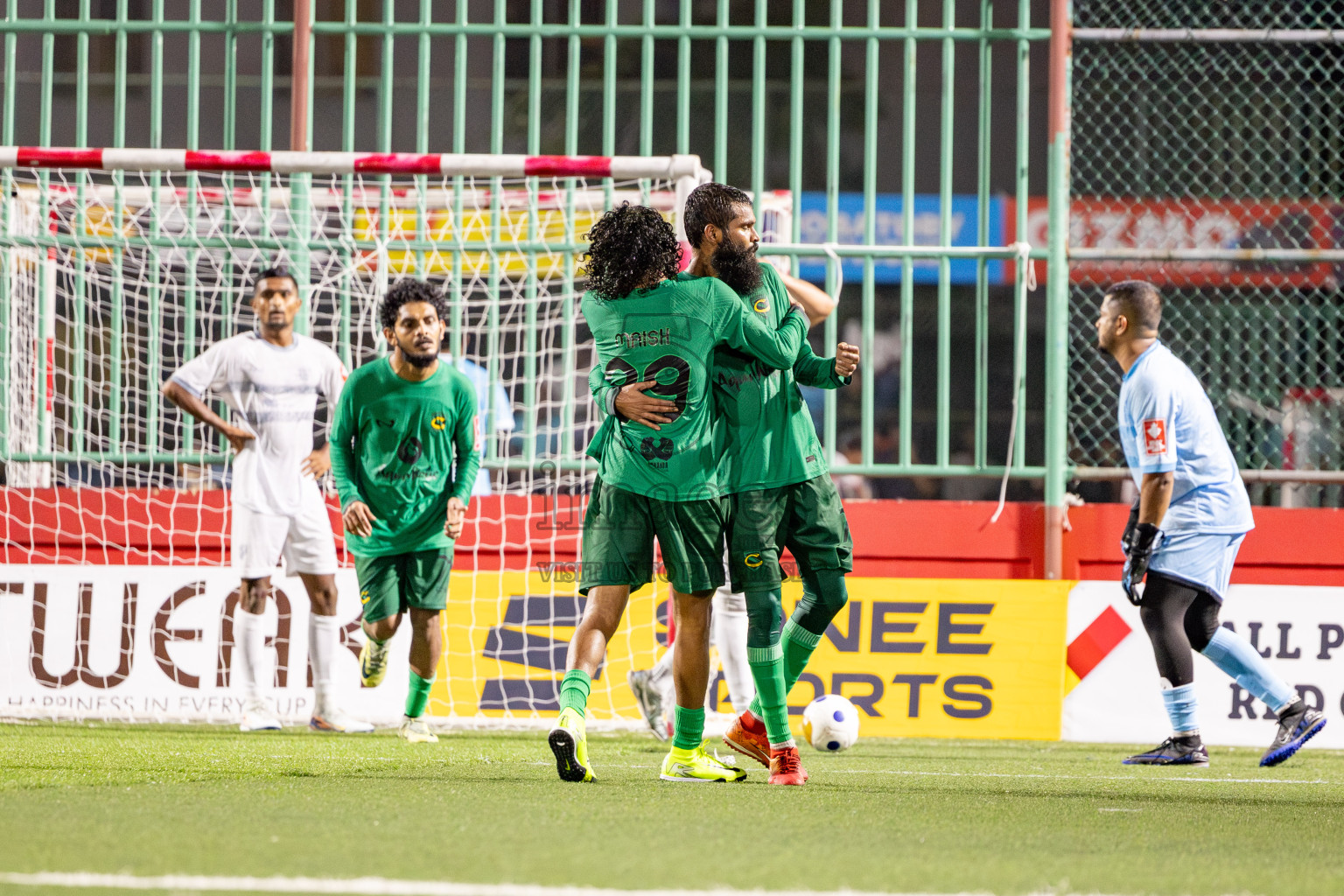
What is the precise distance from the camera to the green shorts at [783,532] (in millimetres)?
4887

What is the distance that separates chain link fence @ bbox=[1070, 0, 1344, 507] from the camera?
8891 millimetres

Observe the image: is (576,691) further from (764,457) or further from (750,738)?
(764,457)

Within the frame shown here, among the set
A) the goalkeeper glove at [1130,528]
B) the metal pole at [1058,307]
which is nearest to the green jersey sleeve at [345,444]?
the goalkeeper glove at [1130,528]

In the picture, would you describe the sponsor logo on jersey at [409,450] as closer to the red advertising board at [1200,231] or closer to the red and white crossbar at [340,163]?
the red and white crossbar at [340,163]

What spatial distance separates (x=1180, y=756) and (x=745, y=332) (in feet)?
9.43

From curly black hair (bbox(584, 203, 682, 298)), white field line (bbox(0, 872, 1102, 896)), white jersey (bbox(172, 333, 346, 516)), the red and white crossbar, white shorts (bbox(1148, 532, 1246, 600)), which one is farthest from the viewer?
white jersey (bbox(172, 333, 346, 516))

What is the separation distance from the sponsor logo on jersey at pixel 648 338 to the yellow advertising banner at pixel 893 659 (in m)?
3.25

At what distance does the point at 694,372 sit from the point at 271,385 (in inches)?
138

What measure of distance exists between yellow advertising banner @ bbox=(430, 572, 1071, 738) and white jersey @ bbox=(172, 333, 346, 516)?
129 centimetres

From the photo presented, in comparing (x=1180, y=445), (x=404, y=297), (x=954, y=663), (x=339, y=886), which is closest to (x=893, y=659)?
(x=954, y=663)

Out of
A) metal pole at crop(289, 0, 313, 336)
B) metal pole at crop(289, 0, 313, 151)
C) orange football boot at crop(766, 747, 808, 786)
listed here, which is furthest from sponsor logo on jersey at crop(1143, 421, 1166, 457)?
metal pole at crop(289, 0, 313, 151)

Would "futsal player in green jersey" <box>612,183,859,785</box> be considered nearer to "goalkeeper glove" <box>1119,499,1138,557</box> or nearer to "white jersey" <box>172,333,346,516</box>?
"goalkeeper glove" <box>1119,499,1138,557</box>

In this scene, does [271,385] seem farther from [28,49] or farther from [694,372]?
[28,49]

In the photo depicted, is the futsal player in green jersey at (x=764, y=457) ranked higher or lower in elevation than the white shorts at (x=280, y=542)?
higher
